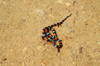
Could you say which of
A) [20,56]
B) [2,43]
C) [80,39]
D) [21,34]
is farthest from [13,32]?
[80,39]

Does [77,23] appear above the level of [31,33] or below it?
above

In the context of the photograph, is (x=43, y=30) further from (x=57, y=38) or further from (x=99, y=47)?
(x=99, y=47)

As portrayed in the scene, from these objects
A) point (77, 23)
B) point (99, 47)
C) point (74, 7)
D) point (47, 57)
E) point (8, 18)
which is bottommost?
point (47, 57)

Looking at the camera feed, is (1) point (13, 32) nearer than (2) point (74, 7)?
Yes

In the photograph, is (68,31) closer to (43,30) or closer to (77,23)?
(77,23)

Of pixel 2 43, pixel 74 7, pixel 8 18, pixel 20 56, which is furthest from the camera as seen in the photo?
pixel 74 7

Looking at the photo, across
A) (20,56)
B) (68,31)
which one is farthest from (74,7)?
(20,56)

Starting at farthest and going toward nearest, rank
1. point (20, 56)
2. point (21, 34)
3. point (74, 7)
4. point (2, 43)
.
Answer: point (74, 7) < point (21, 34) < point (2, 43) < point (20, 56)
